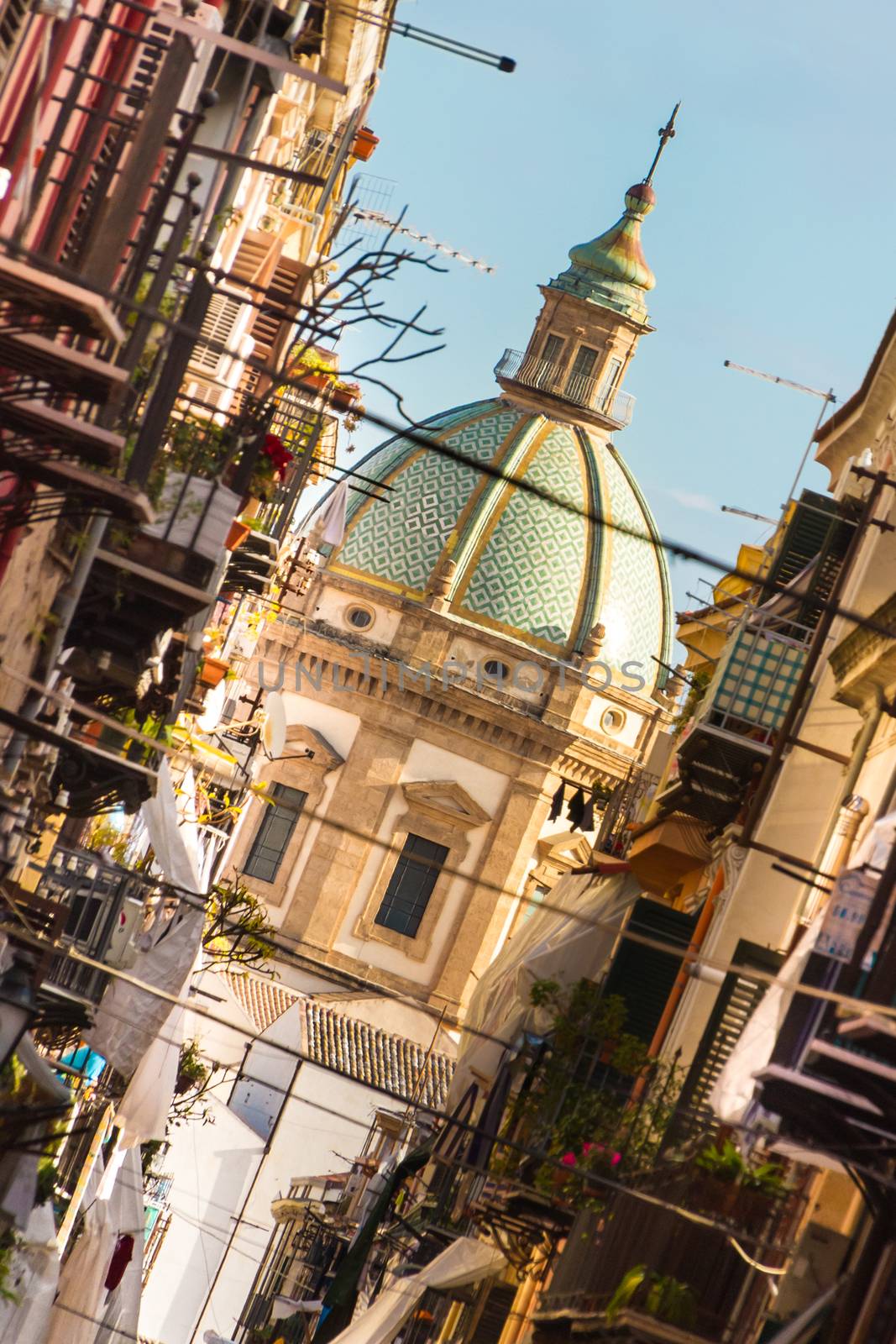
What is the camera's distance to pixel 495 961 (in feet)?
84.7

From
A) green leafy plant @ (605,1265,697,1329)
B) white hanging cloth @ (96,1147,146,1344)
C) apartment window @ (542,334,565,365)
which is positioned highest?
apartment window @ (542,334,565,365)

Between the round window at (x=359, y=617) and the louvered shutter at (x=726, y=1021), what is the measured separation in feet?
117

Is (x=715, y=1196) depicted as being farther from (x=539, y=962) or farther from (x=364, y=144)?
(x=364, y=144)

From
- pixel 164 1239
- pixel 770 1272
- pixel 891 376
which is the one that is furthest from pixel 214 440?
pixel 164 1239

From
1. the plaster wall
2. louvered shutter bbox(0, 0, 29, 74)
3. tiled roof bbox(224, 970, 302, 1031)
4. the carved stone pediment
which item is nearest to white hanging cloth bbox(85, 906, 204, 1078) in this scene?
the plaster wall

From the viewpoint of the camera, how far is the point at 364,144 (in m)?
28.4

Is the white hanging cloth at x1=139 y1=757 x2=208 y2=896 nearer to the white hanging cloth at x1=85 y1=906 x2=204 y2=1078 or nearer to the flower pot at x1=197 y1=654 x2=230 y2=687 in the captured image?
the white hanging cloth at x1=85 y1=906 x2=204 y2=1078

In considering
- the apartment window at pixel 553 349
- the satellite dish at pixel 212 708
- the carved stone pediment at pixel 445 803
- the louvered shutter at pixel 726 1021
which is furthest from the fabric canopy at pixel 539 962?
the apartment window at pixel 553 349

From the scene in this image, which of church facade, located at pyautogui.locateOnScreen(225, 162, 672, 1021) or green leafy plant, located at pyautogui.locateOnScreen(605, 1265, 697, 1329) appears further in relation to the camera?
church facade, located at pyautogui.locateOnScreen(225, 162, 672, 1021)

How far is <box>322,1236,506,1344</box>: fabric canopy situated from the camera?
18.7 meters

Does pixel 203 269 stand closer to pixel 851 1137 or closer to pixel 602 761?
pixel 851 1137

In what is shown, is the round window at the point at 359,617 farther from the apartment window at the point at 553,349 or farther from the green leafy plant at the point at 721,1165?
the green leafy plant at the point at 721,1165

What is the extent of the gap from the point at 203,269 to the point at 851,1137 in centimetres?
462

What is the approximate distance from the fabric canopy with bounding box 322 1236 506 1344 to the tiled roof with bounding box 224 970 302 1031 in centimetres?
2499
